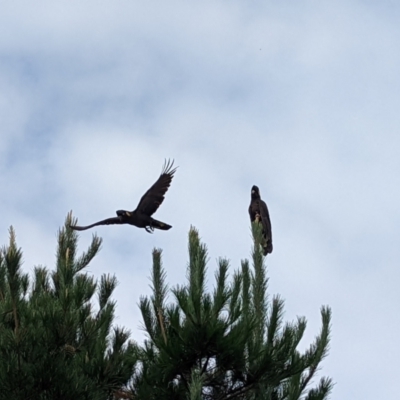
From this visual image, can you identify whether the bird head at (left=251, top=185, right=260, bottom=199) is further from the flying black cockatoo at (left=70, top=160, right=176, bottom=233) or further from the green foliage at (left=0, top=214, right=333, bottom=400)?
the green foliage at (left=0, top=214, right=333, bottom=400)

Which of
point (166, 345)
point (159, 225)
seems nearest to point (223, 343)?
point (166, 345)

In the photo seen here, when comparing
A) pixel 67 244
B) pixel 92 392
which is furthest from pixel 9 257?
pixel 67 244

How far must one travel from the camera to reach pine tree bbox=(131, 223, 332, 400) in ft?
25.5

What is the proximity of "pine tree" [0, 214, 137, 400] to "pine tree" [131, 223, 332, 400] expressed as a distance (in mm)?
273

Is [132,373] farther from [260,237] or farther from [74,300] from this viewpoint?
[260,237]

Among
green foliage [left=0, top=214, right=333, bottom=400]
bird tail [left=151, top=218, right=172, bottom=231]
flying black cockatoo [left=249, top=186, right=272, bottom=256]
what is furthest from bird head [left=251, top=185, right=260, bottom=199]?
green foliage [left=0, top=214, right=333, bottom=400]

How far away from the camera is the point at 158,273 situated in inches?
342

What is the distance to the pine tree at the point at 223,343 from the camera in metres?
7.78

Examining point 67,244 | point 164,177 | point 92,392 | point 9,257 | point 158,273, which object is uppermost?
point 164,177

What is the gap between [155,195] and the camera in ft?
36.2

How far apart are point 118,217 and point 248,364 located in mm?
3692

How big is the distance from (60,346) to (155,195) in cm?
291

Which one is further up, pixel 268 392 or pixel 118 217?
pixel 118 217

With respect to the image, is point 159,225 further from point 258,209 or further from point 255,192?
point 255,192
